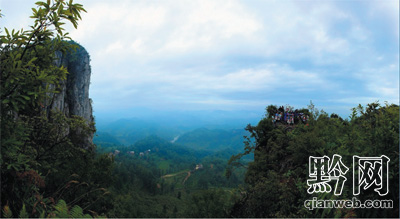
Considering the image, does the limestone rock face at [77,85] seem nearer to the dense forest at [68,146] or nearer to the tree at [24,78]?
the dense forest at [68,146]

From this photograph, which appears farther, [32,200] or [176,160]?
[176,160]

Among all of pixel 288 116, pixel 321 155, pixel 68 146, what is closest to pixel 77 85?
pixel 68 146

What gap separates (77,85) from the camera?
167 feet

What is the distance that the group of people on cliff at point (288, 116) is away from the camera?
61.9 feet

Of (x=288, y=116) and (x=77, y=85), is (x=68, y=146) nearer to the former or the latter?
(x=288, y=116)

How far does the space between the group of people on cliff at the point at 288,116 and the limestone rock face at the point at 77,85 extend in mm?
41755

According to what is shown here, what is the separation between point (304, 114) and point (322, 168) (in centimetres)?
1409

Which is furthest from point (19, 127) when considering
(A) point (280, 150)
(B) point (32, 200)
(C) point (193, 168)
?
(C) point (193, 168)

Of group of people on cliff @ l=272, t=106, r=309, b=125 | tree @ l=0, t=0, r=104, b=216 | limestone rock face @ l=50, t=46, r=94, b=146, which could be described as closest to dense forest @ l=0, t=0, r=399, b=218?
tree @ l=0, t=0, r=104, b=216

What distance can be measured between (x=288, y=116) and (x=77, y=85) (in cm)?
4979

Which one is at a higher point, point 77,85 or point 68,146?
point 77,85

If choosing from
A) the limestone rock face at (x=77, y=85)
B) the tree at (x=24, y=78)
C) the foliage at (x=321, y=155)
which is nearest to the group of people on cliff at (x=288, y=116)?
the foliage at (x=321, y=155)

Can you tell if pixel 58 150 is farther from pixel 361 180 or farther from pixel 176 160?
pixel 176 160

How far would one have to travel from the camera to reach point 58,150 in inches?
468
